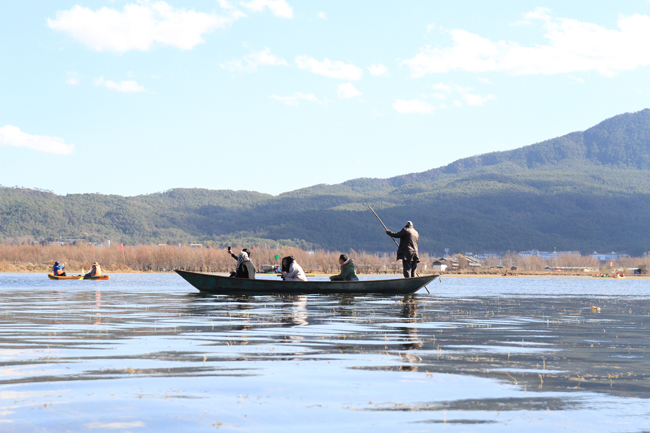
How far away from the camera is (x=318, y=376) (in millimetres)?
9242

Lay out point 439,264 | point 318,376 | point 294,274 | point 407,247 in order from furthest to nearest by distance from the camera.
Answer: point 439,264, point 407,247, point 294,274, point 318,376

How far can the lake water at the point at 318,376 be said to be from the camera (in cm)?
686

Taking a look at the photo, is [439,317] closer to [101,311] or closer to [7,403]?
[101,311]

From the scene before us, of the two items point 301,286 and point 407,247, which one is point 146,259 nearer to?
point 407,247

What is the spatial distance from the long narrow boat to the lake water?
10.4 metres

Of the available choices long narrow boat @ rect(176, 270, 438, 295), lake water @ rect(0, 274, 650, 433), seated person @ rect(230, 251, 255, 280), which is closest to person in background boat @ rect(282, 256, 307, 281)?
long narrow boat @ rect(176, 270, 438, 295)

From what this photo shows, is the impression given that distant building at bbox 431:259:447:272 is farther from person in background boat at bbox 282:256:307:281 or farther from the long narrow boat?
person in background boat at bbox 282:256:307:281

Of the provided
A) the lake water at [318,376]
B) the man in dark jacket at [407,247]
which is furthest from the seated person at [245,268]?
the lake water at [318,376]

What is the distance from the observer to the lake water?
6.86 m

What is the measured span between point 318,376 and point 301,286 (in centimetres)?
1818

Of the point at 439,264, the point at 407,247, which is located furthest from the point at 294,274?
the point at 439,264

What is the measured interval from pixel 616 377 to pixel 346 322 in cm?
838

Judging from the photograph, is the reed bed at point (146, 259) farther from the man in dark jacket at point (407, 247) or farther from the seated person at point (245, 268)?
the seated person at point (245, 268)

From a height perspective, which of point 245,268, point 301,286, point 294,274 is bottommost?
point 301,286
